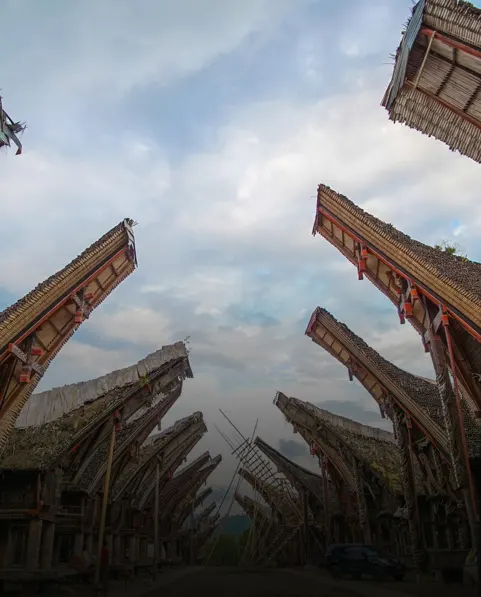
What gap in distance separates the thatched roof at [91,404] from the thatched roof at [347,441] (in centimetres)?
927

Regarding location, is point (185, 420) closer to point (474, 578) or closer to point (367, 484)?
point (367, 484)

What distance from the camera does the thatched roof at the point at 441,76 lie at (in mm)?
7891

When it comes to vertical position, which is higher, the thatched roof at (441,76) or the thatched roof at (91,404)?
the thatched roof at (441,76)

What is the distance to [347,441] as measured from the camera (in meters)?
27.4

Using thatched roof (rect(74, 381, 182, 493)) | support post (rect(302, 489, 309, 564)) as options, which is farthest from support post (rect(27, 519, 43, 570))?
support post (rect(302, 489, 309, 564))

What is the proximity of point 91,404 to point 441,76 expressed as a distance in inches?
701

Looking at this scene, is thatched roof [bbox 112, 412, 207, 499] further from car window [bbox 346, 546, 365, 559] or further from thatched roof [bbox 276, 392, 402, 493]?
car window [bbox 346, 546, 365, 559]

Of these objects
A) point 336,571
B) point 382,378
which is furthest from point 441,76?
point 336,571

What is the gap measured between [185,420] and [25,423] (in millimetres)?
15146

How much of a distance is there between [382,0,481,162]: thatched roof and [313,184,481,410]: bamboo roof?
3678 millimetres

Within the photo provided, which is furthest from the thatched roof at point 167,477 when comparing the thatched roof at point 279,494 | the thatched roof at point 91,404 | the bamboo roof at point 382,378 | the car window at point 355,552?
the bamboo roof at point 382,378

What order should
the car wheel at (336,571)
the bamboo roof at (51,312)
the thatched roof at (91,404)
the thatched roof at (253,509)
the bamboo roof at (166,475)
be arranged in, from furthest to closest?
1. the thatched roof at (253,509)
2. the bamboo roof at (166,475)
3. the car wheel at (336,571)
4. the thatched roof at (91,404)
5. the bamboo roof at (51,312)

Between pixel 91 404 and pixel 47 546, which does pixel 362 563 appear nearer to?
pixel 47 546

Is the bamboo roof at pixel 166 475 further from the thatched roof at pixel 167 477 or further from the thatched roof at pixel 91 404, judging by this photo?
the thatched roof at pixel 91 404
